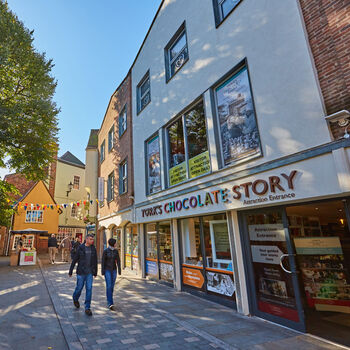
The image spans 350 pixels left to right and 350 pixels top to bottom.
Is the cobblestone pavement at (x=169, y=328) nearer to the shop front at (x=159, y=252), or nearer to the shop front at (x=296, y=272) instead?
the shop front at (x=296, y=272)

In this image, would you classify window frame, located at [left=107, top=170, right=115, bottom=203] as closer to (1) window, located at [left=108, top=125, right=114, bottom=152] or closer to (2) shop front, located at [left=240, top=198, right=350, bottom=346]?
(1) window, located at [left=108, top=125, right=114, bottom=152]

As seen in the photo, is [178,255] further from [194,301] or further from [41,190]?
[41,190]

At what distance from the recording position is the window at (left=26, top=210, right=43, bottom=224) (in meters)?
25.5

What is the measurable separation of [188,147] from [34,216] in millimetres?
24420

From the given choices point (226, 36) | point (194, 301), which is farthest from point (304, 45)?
point (194, 301)

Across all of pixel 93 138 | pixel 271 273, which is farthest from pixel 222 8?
pixel 93 138

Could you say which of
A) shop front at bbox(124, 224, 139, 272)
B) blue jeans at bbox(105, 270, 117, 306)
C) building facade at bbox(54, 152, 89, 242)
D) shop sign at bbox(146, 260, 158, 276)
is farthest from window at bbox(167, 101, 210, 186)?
building facade at bbox(54, 152, 89, 242)

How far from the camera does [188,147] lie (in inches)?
308

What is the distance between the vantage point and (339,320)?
193 inches

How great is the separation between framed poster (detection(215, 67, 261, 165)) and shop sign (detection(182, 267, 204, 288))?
3500 mm

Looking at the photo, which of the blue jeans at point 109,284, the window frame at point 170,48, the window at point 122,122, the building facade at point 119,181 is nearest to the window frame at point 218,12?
the window frame at point 170,48

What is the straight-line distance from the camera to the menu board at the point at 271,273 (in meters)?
4.69

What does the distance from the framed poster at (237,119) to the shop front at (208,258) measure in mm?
1796

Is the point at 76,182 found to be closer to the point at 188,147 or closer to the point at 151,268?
the point at 151,268
